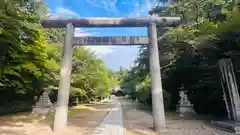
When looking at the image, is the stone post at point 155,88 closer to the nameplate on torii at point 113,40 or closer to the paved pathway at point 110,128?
the nameplate on torii at point 113,40

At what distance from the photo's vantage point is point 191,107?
13.4 m

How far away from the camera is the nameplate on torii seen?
8570 mm

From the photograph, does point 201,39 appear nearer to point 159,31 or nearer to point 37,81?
point 159,31

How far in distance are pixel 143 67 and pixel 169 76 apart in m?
2.95

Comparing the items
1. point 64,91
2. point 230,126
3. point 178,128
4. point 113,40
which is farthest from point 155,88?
point 64,91

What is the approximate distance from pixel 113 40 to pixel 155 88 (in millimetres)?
2530

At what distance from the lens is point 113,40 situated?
858 cm

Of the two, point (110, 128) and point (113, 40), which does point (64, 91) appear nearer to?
point (110, 128)

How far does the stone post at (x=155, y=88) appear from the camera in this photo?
7887mm

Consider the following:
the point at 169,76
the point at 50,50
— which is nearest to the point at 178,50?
the point at 169,76

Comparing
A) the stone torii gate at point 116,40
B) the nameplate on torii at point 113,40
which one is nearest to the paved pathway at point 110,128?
the stone torii gate at point 116,40

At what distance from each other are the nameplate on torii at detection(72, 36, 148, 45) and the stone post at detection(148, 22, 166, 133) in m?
0.33

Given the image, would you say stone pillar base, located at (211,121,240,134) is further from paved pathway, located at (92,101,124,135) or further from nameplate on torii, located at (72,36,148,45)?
nameplate on torii, located at (72,36,148,45)

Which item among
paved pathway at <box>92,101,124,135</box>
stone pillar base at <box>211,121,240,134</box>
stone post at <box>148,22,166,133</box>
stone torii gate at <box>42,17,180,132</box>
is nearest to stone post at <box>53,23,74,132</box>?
stone torii gate at <box>42,17,180,132</box>
